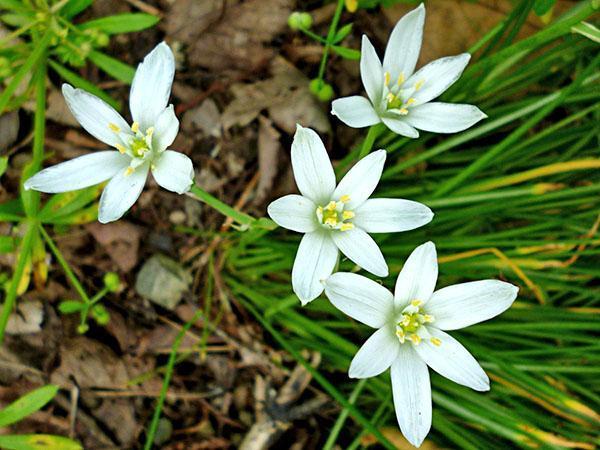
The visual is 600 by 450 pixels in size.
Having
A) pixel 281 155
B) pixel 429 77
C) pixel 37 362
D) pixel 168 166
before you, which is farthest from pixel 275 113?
pixel 37 362

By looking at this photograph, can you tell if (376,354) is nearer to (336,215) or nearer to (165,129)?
(336,215)

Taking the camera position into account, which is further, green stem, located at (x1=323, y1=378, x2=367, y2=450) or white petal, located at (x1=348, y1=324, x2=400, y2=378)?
green stem, located at (x1=323, y1=378, x2=367, y2=450)

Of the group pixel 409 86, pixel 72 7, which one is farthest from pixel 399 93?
pixel 72 7

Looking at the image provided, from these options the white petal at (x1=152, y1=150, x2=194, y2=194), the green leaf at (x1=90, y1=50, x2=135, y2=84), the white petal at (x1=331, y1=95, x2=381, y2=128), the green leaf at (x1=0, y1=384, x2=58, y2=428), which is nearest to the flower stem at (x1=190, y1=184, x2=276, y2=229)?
the white petal at (x1=152, y1=150, x2=194, y2=194)

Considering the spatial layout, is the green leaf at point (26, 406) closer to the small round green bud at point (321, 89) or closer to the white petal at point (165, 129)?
the white petal at point (165, 129)

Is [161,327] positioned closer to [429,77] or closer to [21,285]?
[21,285]

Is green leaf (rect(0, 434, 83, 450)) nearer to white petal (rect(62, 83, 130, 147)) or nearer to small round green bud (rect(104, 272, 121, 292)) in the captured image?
small round green bud (rect(104, 272, 121, 292))
